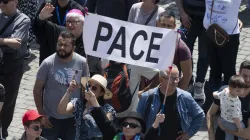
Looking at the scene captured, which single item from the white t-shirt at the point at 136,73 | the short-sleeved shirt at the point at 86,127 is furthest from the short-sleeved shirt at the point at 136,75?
the short-sleeved shirt at the point at 86,127

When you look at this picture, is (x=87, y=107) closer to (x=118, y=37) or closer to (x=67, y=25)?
(x=118, y=37)

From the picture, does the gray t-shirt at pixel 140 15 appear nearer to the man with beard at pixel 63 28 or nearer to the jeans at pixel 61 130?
the man with beard at pixel 63 28

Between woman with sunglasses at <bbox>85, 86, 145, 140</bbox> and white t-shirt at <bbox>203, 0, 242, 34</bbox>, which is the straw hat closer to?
woman with sunglasses at <bbox>85, 86, 145, 140</bbox>

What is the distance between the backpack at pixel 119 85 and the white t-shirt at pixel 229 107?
44.9 inches

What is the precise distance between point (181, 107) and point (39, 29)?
248 cm

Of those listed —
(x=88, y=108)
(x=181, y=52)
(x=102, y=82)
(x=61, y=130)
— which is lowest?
(x=61, y=130)

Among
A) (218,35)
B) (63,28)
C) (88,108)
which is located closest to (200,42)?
(218,35)

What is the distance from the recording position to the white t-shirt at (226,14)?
10477 millimetres

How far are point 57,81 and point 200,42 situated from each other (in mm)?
2881

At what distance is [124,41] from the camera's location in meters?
8.49

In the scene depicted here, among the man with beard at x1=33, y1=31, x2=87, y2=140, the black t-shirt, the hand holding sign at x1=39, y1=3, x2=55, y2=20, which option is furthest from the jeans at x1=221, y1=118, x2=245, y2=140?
the hand holding sign at x1=39, y1=3, x2=55, y2=20

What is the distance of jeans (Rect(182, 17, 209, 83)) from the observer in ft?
37.2

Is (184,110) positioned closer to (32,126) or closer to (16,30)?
(32,126)

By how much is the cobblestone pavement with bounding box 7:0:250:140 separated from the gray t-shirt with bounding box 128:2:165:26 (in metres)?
1.62
